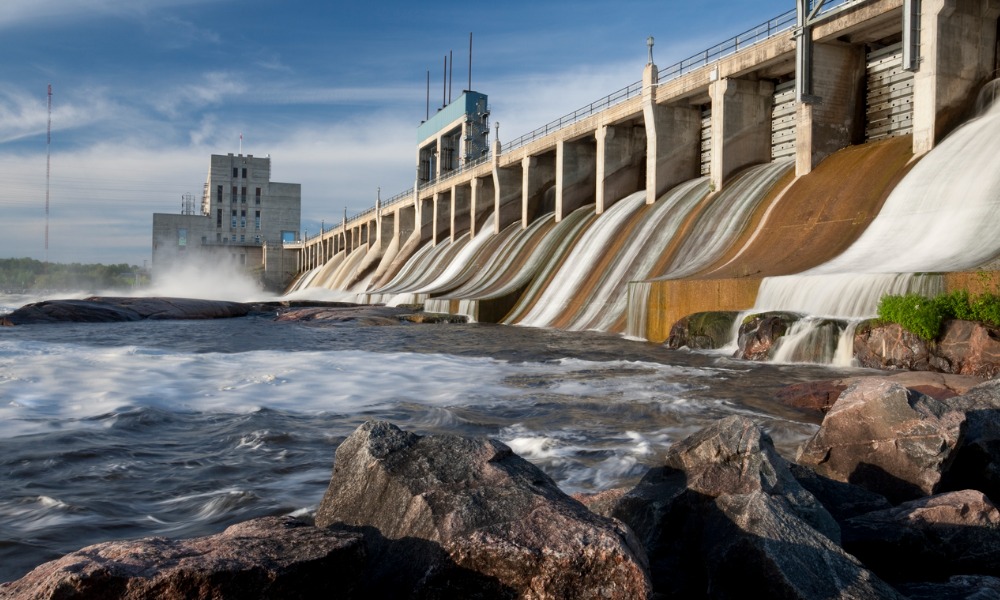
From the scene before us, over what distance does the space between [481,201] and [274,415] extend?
32.7m

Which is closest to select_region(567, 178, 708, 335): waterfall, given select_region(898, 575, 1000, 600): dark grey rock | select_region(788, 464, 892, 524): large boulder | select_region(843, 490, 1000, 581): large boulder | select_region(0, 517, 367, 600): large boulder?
select_region(788, 464, 892, 524): large boulder

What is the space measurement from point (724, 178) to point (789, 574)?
20.0 m

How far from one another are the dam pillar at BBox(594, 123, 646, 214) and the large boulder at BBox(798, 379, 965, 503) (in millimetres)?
22853

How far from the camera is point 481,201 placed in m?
40.0

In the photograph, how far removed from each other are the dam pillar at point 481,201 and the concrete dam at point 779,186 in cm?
660

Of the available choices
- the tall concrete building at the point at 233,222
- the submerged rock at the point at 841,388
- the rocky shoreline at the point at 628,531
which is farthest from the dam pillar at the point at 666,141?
the tall concrete building at the point at 233,222

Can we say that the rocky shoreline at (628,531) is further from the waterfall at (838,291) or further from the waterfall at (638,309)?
the waterfall at (638,309)

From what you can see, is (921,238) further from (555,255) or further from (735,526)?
(555,255)

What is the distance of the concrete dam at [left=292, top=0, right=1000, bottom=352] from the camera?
1388 cm

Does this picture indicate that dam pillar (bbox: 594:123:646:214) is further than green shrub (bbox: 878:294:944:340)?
Yes

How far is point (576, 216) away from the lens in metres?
29.1

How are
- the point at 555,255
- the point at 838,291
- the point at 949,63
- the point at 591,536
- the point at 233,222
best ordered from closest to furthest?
1. the point at 591,536
2. the point at 838,291
3. the point at 949,63
4. the point at 555,255
5. the point at 233,222

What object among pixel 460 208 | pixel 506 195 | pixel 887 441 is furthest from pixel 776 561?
pixel 460 208

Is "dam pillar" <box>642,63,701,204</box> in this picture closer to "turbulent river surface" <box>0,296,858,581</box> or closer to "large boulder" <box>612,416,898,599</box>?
"turbulent river surface" <box>0,296,858,581</box>
